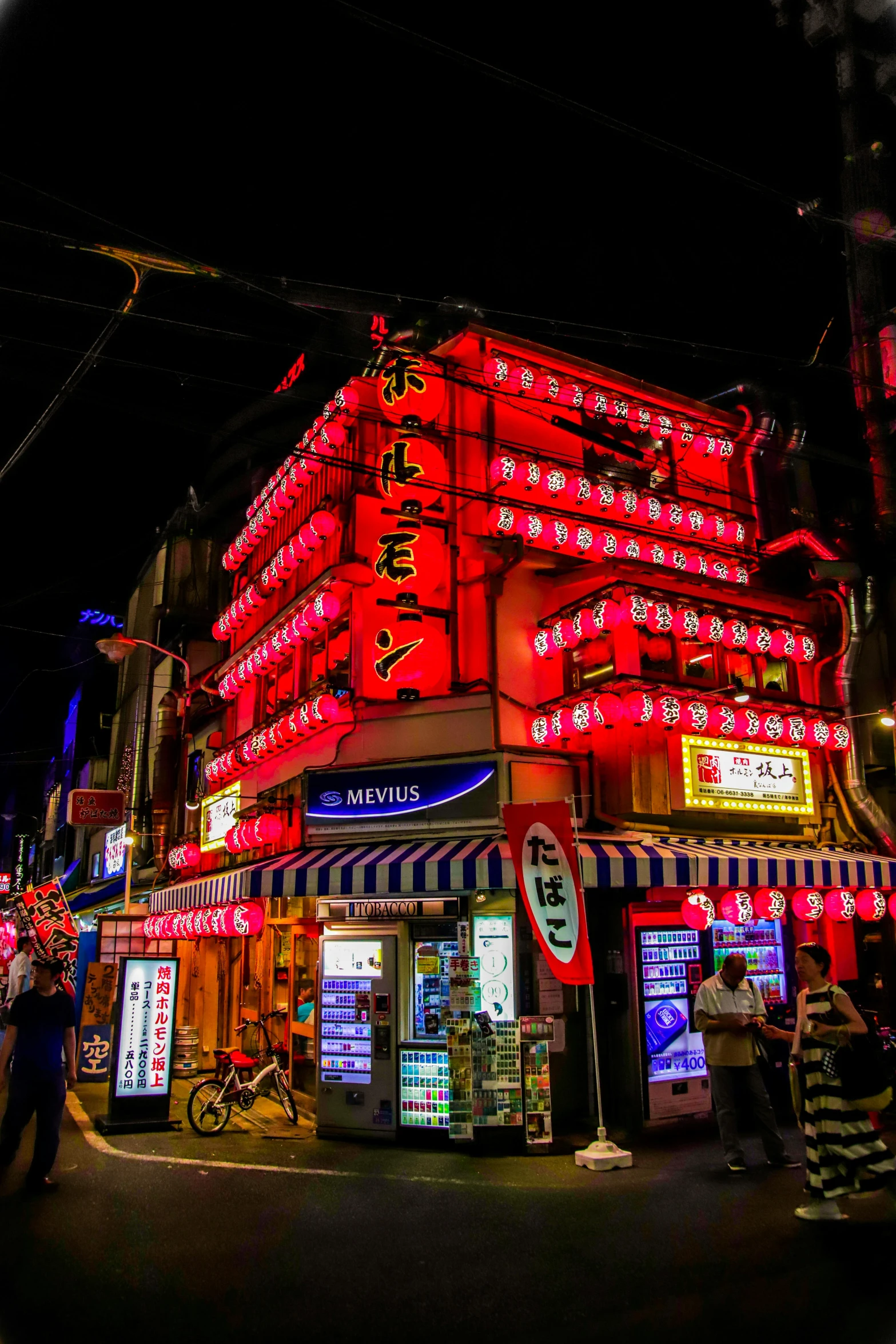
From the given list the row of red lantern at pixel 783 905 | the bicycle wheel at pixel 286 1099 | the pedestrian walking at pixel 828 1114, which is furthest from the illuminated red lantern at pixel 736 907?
the bicycle wheel at pixel 286 1099

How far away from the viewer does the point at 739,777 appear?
529 inches

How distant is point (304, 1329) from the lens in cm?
543

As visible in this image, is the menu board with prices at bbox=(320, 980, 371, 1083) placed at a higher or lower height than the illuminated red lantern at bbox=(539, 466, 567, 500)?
lower

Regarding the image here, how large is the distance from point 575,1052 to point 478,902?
251 cm

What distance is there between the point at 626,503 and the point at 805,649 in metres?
3.96

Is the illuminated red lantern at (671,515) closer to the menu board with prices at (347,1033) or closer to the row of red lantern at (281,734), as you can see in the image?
the row of red lantern at (281,734)

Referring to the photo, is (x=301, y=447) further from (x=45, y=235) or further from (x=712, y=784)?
(x=712, y=784)

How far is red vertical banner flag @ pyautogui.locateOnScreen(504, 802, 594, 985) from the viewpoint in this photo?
916 cm

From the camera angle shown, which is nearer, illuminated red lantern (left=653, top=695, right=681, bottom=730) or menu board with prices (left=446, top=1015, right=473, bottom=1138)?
menu board with prices (left=446, top=1015, right=473, bottom=1138)

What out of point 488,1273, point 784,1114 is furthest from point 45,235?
point 784,1114

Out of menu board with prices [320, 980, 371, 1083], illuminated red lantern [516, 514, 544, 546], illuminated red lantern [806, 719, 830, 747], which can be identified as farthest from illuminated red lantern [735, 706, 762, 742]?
menu board with prices [320, 980, 371, 1083]

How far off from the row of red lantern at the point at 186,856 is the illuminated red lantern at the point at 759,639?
12907mm

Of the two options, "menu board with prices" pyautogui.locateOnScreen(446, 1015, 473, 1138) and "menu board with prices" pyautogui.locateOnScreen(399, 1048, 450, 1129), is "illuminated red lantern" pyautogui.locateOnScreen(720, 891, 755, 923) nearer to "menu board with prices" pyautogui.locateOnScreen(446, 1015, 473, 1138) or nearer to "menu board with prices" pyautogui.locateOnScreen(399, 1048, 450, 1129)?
"menu board with prices" pyautogui.locateOnScreen(446, 1015, 473, 1138)

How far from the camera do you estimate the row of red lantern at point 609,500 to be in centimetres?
1317
